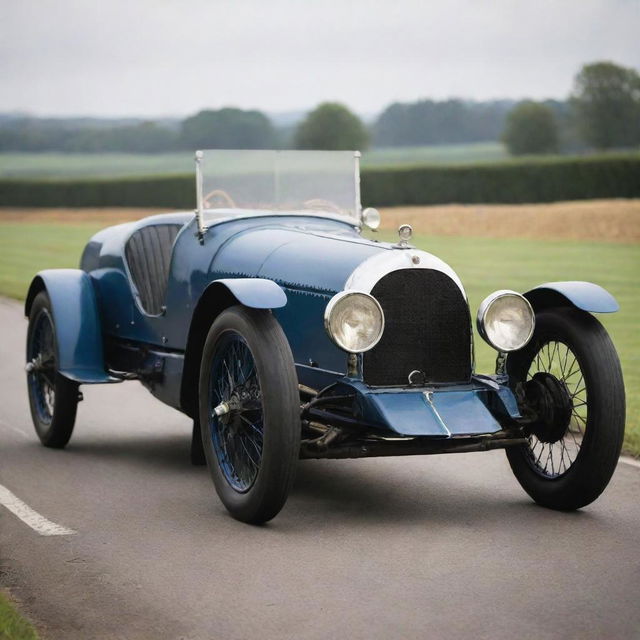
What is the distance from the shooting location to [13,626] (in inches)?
173

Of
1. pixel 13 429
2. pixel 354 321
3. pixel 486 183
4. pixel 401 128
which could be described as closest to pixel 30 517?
pixel 354 321

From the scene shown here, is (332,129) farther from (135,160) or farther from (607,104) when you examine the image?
(607,104)

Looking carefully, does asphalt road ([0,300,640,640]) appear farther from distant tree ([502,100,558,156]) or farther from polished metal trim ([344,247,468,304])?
distant tree ([502,100,558,156])

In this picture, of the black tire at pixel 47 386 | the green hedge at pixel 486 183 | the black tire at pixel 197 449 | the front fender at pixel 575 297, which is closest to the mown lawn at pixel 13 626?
the black tire at pixel 197 449

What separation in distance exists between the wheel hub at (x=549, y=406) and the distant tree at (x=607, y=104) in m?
52.8

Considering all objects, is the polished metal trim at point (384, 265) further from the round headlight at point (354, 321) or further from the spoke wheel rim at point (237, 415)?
the spoke wheel rim at point (237, 415)

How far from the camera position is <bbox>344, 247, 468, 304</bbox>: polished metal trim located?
6.05 metres

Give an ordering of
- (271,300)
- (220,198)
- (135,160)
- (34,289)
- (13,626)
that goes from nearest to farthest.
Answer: (13,626) → (271,300) → (220,198) → (34,289) → (135,160)

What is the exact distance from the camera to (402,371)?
6.16 metres

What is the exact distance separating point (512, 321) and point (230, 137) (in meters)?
53.6

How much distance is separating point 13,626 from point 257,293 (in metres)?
2.04

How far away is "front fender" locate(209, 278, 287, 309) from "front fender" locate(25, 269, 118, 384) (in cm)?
198

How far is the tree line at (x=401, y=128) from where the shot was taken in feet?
194

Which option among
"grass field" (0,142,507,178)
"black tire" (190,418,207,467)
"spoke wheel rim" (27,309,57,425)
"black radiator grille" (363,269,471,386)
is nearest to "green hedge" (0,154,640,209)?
"grass field" (0,142,507,178)
